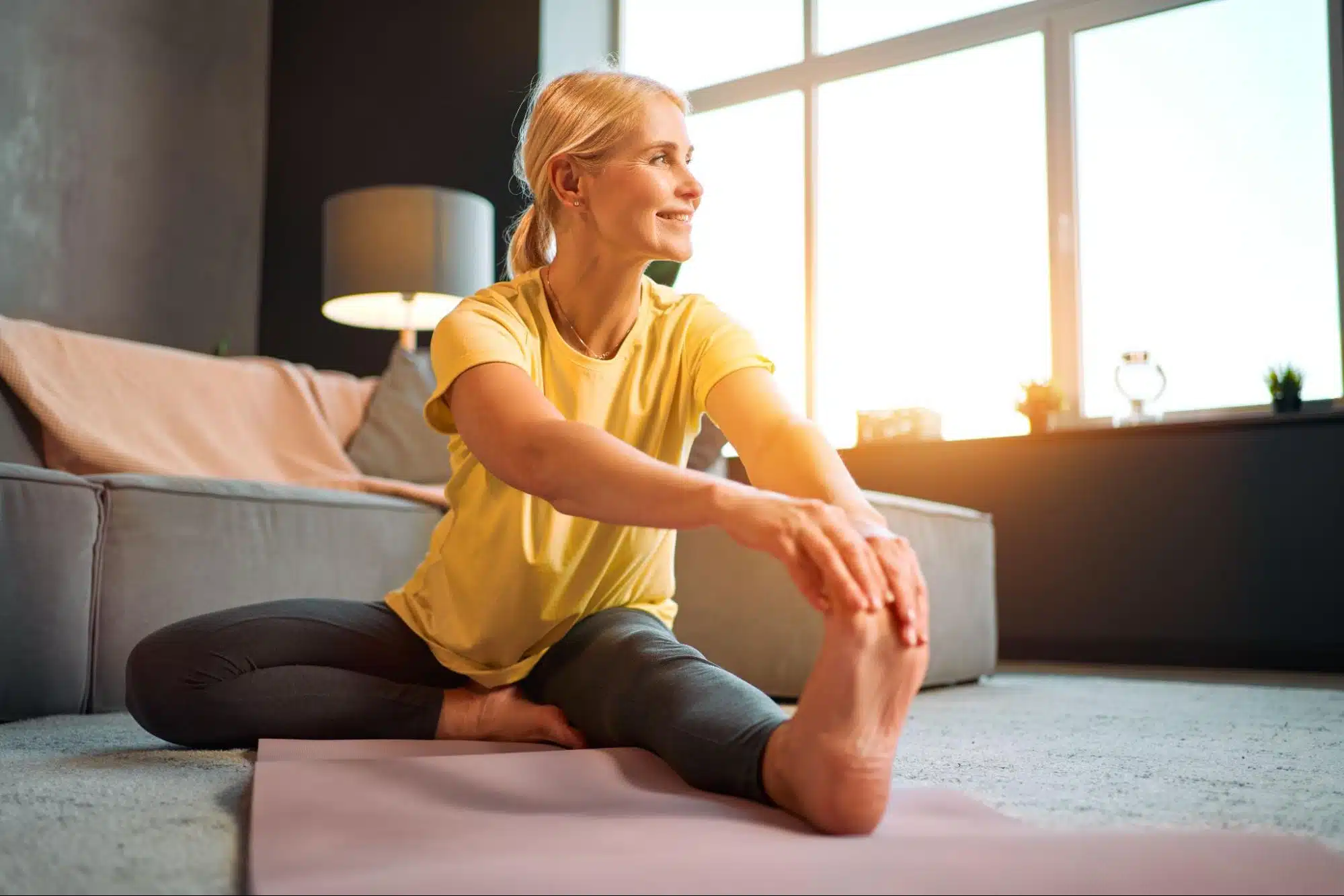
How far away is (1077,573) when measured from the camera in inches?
127

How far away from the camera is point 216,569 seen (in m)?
1.81

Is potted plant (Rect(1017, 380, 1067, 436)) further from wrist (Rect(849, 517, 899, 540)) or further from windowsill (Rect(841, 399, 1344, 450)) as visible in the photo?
wrist (Rect(849, 517, 899, 540))

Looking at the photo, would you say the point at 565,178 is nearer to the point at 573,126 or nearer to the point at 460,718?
Answer: the point at 573,126

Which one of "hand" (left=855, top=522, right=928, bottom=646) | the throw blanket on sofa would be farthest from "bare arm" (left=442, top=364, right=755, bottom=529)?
the throw blanket on sofa

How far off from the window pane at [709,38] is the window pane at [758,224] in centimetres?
16

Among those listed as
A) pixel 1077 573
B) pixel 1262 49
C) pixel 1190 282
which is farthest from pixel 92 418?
pixel 1262 49

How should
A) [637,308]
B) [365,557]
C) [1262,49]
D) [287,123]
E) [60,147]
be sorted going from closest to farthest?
1. [637,308]
2. [365,557]
3. [1262,49]
4. [60,147]
5. [287,123]

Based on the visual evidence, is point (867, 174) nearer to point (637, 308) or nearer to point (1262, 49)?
point (1262, 49)

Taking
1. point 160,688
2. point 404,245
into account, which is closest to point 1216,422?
point 404,245

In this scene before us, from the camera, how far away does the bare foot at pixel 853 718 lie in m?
0.75

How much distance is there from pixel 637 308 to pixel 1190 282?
9.68ft

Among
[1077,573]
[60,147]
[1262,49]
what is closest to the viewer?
[1077,573]

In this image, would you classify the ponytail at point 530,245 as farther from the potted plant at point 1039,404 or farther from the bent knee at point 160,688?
the potted plant at point 1039,404

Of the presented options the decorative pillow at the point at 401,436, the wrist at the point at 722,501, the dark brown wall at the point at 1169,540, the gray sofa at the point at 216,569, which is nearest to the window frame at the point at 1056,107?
the dark brown wall at the point at 1169,540
